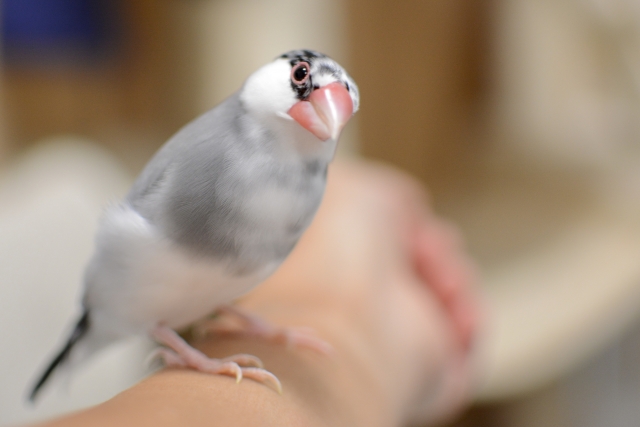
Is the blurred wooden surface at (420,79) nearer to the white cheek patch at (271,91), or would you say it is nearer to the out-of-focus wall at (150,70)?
the out-of-focus wall at (150,70)

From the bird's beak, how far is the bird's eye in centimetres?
1

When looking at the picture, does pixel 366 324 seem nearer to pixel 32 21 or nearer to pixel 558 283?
pixel 558 283

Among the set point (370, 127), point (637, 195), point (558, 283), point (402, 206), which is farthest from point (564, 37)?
point (402, 206)

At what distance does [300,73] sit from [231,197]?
0.09m

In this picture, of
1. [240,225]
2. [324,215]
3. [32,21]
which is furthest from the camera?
[32,21]

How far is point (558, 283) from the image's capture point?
1.35 metres

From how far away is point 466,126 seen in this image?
1732 millimetres

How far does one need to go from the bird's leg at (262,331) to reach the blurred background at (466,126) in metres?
0.53

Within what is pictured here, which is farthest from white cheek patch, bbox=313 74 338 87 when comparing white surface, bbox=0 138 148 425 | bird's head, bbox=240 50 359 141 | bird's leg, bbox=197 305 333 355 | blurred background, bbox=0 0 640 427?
blurred background, bbox=0 0 640 427

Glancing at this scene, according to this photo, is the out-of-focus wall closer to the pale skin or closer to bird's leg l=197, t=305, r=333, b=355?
the pale skin

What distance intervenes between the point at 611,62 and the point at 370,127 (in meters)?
0.63

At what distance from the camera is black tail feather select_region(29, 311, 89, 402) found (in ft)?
1.64

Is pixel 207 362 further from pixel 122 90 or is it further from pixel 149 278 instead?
pixel 122 90

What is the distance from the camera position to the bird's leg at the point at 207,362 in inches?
16.3
